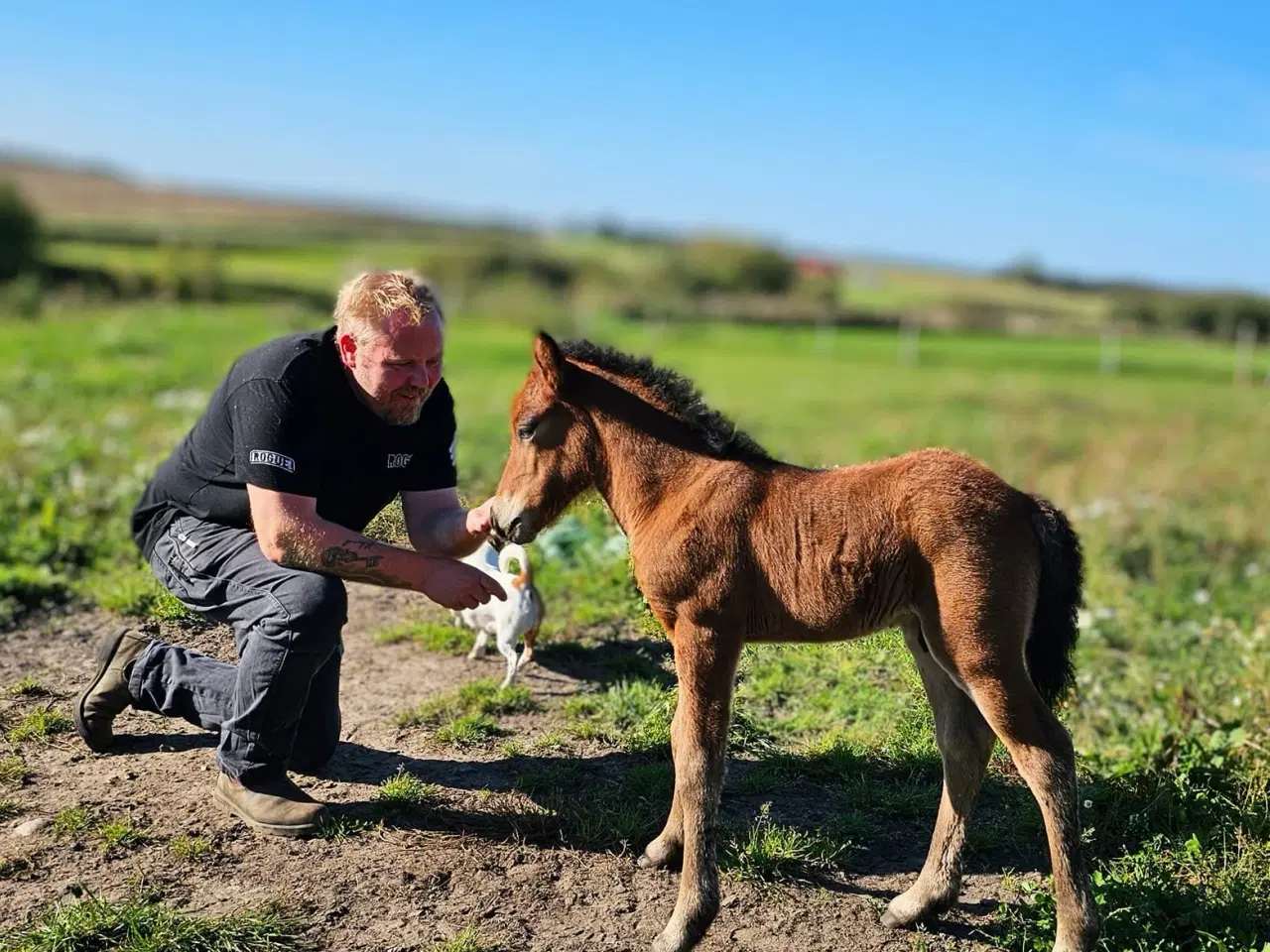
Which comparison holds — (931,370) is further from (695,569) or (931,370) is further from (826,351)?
(695,569)

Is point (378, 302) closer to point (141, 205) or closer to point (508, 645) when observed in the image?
point (508, 645)

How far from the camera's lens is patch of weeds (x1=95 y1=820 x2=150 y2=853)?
4.25 m

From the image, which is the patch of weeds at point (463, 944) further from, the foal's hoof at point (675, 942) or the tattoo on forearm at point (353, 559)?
the tattoo on forearm at point (353, 559)

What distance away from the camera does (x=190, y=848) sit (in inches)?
167

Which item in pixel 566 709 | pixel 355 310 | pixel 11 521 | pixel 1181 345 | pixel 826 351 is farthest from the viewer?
pixel 826 351

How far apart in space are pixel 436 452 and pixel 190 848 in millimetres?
1876

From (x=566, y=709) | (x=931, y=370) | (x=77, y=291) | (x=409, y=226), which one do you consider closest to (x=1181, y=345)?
(x=931, y=370)

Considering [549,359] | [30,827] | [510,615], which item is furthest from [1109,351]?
[30,827]

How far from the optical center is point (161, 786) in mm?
4707

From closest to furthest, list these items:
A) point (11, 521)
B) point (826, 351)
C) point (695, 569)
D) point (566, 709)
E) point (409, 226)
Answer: point (695, 569) < point (566, 709) < point (11, 521) < point (826, 351) < point (409, 226)

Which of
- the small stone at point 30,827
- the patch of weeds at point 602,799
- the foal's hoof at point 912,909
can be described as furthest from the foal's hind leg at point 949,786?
the small stone at point 30,827

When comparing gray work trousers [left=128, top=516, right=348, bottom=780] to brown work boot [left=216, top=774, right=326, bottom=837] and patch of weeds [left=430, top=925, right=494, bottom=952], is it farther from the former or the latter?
patch of weeds [left=430, top=925, right=494, bottom=952]

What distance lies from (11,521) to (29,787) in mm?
3966

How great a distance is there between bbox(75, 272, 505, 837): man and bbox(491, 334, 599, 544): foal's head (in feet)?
1.19
